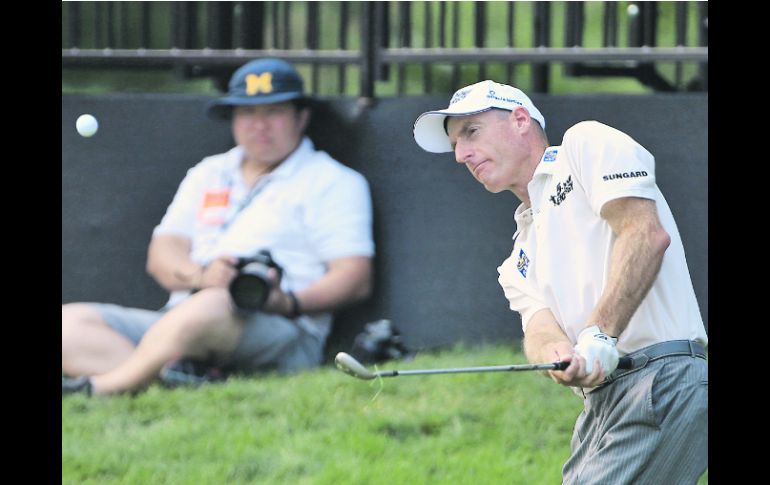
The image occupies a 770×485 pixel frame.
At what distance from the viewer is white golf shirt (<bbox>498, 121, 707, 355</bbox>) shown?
11.3 feet

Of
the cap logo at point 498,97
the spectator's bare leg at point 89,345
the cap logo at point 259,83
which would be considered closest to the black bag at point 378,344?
the spectator's bare leg at point 89,345

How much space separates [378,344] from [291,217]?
2.14ft

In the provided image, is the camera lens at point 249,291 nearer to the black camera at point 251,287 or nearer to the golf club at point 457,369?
the black camera at point 251,287

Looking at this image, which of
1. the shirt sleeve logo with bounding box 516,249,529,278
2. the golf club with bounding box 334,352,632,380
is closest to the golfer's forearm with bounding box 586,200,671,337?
the golf club with bounding box 334,352,632,380

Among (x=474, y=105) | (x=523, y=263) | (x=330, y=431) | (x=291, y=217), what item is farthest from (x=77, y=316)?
(x=474, y=105)

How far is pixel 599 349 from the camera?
3281mm

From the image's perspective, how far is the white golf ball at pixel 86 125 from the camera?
6.62 m

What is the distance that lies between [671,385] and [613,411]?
0.18 meters

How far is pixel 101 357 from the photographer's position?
628 cm

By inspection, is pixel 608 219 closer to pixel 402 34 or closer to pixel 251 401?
pixel 251 401

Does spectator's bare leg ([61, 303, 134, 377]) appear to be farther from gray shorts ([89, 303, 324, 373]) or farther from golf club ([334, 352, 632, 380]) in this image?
golf club ([334, 352, 632, 380])

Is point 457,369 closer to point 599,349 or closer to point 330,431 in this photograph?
point 599,349

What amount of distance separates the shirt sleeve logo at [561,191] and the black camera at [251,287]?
2662 mm

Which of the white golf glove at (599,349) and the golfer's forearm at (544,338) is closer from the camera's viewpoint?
the white golf glove at (599,349)
